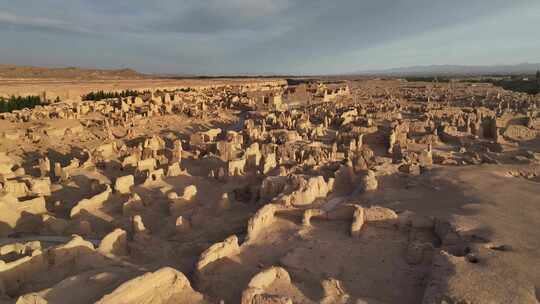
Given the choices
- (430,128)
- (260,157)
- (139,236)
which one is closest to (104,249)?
(139,236)

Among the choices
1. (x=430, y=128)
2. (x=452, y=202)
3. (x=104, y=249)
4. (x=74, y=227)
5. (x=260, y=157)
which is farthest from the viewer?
(x=430, y=128)

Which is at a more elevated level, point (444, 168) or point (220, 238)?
point (444, 168)

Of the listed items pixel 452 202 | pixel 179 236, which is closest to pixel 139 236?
pixel 179 236

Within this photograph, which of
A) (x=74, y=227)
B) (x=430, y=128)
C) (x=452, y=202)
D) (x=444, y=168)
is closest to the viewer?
(x=452, y=202)

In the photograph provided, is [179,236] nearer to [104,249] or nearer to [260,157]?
[104,249]

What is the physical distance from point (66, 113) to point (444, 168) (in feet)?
89.8

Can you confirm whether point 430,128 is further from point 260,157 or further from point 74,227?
point 74,227

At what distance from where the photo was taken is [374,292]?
280 inches

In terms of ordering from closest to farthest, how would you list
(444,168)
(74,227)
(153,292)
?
1. (153,292)
2. (74,227)
3. (444,168)

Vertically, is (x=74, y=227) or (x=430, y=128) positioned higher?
(x=430, y=128)

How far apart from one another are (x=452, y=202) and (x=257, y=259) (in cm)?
566

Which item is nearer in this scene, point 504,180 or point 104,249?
point 104,249

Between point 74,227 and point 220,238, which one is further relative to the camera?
point 74,227

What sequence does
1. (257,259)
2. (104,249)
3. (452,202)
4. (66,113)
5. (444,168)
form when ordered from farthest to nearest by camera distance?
(66,113), (444,168), (452,202), (104,249), (257,259)
